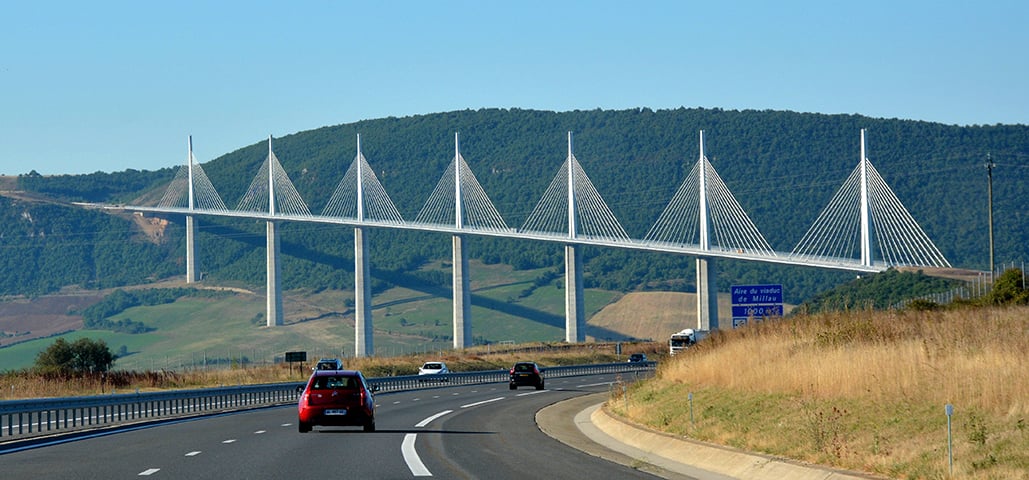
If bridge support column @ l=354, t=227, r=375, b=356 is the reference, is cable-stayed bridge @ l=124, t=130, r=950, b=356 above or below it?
above

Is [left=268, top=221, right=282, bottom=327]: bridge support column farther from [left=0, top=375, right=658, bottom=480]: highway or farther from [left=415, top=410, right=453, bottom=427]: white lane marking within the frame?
[left=0, top=375, right=658, bottom=480]: highway

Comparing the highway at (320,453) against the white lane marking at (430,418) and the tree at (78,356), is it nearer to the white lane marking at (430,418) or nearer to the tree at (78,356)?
the white lane marking at (430,418)

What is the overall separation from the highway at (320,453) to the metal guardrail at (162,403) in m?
1.84

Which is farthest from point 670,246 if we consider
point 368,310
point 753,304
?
point 753,304

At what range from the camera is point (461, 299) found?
167 metres

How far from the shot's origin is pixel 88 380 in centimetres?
6069

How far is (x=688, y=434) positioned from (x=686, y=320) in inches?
6503

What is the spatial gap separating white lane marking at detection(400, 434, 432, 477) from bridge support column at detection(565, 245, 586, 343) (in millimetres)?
127599

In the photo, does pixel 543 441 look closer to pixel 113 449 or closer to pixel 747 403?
pixel 747 403

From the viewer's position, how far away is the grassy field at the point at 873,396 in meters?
19.6

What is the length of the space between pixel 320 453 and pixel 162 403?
30172 mm

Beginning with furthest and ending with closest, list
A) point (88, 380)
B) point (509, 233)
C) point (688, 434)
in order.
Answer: point (509, 233) < point (88, 380) < point (688, 434)

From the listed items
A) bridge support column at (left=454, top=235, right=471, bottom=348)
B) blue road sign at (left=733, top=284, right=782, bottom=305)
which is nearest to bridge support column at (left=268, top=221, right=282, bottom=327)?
bridge support column at (left=454, top=235, right=471, bottom=348)

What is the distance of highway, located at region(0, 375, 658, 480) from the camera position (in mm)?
22219
